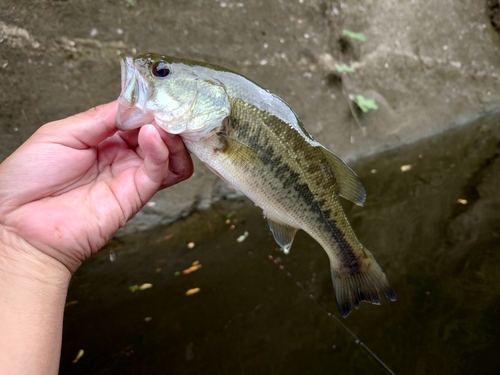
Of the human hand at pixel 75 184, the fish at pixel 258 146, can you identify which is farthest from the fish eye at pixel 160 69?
the human hand at pixel 75 184

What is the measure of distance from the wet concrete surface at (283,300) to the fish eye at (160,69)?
6.37ft

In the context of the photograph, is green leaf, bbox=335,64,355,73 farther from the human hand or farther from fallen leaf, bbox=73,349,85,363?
fallen leaf, bbox=73,349,85,363

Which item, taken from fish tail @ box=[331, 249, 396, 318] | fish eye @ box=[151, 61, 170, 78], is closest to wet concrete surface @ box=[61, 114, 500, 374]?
fish tail @ box=[331, 249, 396, 318]

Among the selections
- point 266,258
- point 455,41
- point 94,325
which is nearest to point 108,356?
point 94,325

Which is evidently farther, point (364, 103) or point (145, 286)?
point (364, 103)

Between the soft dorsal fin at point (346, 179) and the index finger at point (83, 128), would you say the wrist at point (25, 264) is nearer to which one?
the index finger at point (83, 128)

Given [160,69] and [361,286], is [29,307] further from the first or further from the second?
[361,286]

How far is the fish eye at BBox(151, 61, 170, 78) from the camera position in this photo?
1696 mm

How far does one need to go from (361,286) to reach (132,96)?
4.90ft

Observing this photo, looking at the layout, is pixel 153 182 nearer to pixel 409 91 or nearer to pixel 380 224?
pixel 380 224

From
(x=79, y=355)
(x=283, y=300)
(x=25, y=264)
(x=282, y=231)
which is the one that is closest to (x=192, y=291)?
(x=283, y=300)

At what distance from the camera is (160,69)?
1706 millimetres

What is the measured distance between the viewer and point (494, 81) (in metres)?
5.85

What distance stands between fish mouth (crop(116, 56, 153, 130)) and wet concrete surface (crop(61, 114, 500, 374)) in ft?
5.84
